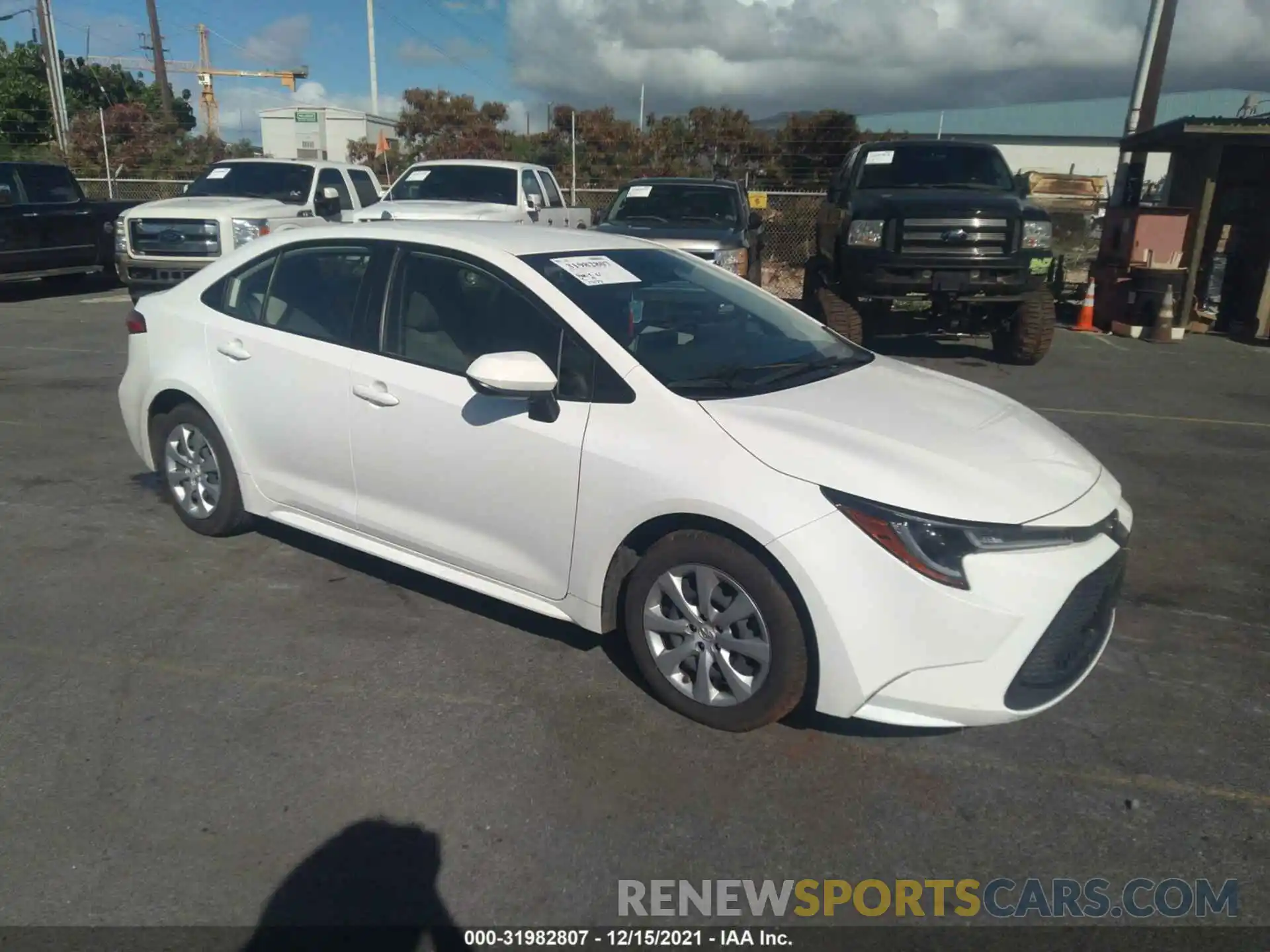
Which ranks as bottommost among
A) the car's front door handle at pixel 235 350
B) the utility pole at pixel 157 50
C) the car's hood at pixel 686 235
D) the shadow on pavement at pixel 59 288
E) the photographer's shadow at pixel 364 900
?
the shadow on pavement at pixel 59 288

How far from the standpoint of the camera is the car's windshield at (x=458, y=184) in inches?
521

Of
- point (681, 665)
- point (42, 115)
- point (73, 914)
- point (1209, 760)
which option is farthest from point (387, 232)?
point (42, 115)

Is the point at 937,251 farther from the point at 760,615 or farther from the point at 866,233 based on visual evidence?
the point at 760,615

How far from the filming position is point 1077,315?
14367 millimetres

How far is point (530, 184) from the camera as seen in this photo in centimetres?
1369

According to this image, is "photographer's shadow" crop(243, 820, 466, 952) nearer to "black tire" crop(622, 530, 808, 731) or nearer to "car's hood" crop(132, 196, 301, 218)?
"black tire" crop(622, 530, 808, 731)

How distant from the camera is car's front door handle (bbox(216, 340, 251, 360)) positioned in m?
4.60

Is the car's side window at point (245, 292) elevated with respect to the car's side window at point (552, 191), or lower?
lower

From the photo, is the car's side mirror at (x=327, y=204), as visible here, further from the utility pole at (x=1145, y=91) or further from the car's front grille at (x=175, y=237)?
the utility pole at (x=1145, y=91)

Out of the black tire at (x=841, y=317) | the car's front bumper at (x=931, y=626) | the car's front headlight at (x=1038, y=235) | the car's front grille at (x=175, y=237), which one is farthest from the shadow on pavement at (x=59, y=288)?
the car's front bumper at (x=931, y=626)

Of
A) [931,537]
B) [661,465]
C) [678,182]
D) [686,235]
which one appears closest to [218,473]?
[661,465]

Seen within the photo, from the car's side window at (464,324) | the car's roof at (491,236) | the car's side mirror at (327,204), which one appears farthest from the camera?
the car's side mirror at (327,204)

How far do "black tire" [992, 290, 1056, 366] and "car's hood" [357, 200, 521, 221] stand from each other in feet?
19.8

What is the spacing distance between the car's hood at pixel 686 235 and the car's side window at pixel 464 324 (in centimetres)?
688
